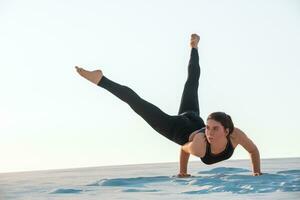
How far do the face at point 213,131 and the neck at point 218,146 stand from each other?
0.16 metres

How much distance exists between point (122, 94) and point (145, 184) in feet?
123

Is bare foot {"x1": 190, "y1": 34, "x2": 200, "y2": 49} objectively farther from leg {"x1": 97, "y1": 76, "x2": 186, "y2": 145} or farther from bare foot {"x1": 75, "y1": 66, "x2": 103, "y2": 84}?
bare foot {"x1": 75, "y1": 66, "x2": 103, "y2": 84}

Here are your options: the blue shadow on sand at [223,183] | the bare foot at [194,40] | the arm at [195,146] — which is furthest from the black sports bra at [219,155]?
the blue shadow on sand at [223,183]

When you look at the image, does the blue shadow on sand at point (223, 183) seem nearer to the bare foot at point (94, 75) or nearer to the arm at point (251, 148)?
the arm at point (251, 148)

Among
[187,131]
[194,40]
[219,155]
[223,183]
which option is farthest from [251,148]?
[223,183]

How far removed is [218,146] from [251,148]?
40 centimetres

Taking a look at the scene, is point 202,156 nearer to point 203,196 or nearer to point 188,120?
point 188,120

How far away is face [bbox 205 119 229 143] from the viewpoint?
19.2 feet

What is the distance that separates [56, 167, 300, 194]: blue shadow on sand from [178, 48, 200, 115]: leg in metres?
29.4

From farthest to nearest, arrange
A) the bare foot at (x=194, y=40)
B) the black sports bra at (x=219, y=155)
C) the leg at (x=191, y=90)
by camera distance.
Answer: the bare foot at (x=194, y=40) → the leg at (x=191, y=90) → the black sports bra at (x=219, y=155)

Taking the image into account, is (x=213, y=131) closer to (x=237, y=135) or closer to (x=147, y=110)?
(x=237, y=135)

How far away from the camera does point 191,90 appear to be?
6.81 m

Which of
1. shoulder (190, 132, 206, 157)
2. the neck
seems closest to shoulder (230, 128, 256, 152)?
the neck

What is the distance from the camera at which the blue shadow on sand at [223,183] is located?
3841cm
